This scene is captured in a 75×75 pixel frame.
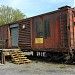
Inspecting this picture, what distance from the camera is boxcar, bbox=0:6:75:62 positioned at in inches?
633

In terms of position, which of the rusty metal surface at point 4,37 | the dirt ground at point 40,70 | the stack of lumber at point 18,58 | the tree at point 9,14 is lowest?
the dirt ground at point 40,70

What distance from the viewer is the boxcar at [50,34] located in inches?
633

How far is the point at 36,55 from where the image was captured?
22328mm

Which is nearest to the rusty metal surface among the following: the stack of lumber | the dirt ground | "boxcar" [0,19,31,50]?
"boxcar" [0,19,31,50]

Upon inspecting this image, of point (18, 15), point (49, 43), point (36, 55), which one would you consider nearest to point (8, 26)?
point (36, 55)

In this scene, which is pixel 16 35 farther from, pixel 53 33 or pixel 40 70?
pixel 40 70

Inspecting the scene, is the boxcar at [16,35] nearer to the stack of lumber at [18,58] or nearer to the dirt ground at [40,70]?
the stack of lumber at [18,58]

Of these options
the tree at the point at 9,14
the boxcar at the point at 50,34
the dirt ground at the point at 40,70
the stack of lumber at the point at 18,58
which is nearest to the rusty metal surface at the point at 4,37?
the boxcar at the point at 50,34

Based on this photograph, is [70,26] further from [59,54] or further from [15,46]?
[15,46]

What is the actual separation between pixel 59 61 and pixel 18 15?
45.6 m

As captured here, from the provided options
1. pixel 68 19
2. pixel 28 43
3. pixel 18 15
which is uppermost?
pixel 18 15

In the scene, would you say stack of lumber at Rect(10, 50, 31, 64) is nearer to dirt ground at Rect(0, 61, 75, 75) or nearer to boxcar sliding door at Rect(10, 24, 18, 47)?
dirt ground at Rect(0, 61, 75, 75)

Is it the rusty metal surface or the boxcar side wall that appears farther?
the rusty metal surface

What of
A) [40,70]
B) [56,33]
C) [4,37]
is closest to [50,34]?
[56,33]
